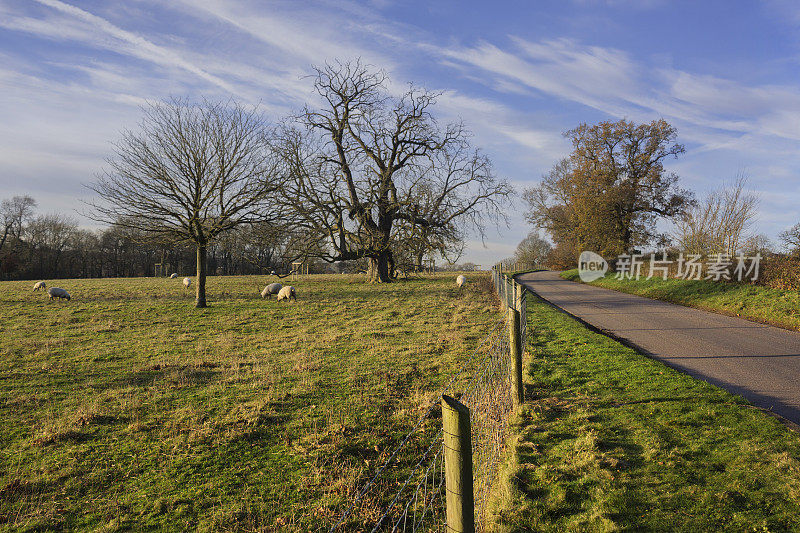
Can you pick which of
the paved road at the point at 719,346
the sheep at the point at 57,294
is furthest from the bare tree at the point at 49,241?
the paved road at the point at 719,346

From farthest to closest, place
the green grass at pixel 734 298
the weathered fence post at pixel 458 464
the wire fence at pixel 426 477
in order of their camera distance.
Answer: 1. the green grass at pixel 734 298
2. the wire fence at pixel 426 477
3. the weathered fence post at pixel 458 464

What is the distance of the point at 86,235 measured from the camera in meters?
64.7

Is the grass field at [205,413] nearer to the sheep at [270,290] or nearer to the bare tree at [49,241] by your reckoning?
the sheep at [270,290]

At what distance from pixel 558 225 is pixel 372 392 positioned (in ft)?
124

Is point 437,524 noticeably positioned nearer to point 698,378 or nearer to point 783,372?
point 698,378

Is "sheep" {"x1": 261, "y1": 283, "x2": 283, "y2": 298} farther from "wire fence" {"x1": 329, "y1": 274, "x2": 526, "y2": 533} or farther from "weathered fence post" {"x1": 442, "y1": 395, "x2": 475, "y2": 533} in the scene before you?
"weathered fence post" {"x1": 442, "y1": 395, "x2": 475, "y2": 533}

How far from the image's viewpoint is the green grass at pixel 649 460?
12.1 feet

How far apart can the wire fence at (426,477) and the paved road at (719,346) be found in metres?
3.89

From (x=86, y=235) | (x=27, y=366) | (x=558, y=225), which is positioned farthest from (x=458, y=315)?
(x=86, y=235)

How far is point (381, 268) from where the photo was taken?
30.7 m

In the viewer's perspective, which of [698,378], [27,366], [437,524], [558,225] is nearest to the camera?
[437,524]

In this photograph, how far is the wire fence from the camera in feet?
13.0

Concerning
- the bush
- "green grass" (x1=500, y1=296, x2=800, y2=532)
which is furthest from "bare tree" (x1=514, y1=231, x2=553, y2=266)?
"green grass" (x1=500, y1=296, x2=800, y2=532)

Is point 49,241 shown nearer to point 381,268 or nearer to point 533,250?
point 381,268
